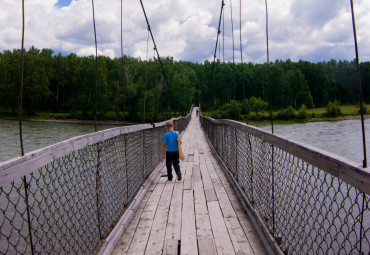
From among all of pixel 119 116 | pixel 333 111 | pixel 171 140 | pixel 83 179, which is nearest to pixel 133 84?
pixel 119 116

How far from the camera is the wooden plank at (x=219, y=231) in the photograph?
230cm

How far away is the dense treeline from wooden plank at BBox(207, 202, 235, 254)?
19.5 m

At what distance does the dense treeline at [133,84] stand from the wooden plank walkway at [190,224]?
1878cm

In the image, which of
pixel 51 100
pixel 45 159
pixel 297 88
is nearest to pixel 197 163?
pixel 45 159

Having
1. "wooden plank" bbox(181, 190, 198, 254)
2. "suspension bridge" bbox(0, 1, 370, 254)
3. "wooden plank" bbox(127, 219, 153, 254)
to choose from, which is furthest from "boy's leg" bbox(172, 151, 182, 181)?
"wooden plank" bbox(127, 219, 153, 254)

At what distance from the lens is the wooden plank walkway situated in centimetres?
233

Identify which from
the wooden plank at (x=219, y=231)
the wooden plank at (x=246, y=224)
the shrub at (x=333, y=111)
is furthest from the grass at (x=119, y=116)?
the wooden plank at (x=219, y=231)

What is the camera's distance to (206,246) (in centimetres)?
235

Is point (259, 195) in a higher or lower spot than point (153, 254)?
higher

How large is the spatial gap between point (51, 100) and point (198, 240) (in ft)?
177

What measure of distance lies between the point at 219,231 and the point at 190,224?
0.29 meters

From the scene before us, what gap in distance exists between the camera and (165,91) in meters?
51.1

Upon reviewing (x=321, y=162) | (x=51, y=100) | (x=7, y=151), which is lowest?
(x=7, y=151)

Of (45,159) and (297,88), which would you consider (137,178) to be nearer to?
(45,159)
